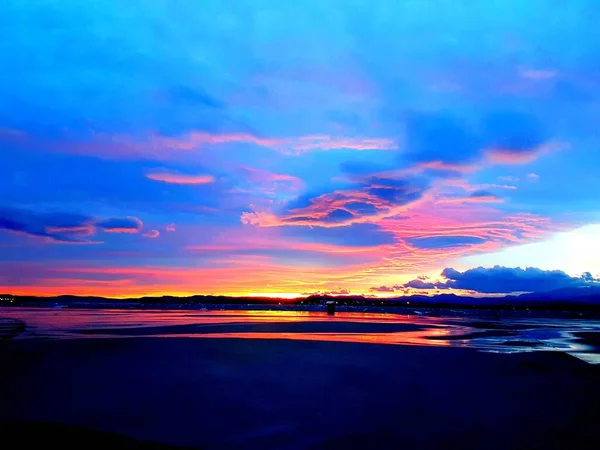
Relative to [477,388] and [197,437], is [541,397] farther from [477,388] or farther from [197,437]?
[197,437]

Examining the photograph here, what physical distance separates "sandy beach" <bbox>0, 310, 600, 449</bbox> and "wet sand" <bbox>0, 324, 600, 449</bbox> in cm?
4

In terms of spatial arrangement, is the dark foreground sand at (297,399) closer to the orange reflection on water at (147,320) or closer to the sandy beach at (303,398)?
the sandy beach at (303,398)

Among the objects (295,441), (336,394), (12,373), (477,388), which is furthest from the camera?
(12,373)

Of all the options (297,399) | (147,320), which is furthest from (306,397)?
(147,320)

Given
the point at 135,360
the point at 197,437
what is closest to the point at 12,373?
the point at 135,360

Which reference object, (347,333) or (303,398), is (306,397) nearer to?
(303,398)

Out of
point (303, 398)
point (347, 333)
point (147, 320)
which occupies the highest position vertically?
point (147, 320)

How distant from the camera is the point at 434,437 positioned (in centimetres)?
1031

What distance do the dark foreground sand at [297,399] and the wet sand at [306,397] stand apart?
0.14 ft

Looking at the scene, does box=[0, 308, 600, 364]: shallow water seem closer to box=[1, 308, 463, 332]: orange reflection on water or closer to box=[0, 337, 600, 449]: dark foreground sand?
box=[1, 308, 463, 332]: orange reflection on water

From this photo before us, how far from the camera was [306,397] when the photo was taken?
13.7 meters

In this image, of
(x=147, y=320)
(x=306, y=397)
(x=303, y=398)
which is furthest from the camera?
(x=147, y=320)

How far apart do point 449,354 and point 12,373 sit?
19186 mm

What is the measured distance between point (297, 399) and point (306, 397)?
1.23ft
